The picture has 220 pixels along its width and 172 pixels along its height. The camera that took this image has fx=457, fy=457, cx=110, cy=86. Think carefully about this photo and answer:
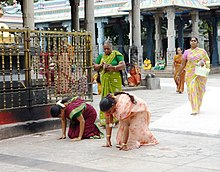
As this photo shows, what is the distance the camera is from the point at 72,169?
17.9 feet

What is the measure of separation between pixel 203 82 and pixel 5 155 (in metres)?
4.76

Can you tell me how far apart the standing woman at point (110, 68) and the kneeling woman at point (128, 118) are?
61.2 inches

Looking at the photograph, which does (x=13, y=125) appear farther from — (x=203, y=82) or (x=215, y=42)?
(x=215, y=42)

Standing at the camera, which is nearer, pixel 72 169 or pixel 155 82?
pixel 72 169

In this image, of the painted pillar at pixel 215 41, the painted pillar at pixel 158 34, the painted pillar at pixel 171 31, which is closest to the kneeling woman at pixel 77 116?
the painted pillar at pixel 171 31

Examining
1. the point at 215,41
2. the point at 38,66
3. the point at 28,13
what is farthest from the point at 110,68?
the point at 215,41

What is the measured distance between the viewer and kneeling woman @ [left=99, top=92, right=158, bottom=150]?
6371 millimetres

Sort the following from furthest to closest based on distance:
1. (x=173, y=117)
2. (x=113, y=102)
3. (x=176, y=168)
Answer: (x=173, y=117) → (x=113, y=102) → (x=176, y=168)

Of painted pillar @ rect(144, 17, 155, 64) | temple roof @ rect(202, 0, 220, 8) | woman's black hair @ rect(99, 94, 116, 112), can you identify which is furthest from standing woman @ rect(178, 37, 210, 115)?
painted pillar @ rect(144, 17, 155, 64)

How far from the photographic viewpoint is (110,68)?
26.6ft

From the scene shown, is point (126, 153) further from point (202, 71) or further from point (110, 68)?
point (202, 71)

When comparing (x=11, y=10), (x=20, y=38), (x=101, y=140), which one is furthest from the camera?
(x=11, y=10)

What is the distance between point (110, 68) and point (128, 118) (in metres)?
1.81

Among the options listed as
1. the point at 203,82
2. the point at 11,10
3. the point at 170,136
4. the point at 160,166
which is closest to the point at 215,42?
the point at 11,10
